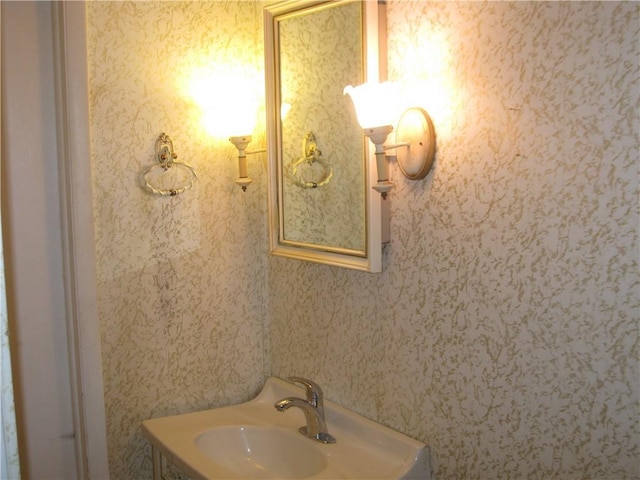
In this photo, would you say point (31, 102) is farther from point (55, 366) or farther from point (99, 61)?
point (55, 366)

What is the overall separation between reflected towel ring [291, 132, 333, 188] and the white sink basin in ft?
1.98

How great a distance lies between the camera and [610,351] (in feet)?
3.52

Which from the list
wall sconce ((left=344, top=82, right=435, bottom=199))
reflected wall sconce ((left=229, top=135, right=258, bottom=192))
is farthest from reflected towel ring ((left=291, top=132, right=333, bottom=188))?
wall sconce ((left=344, top=82, right=435, bottom=199))

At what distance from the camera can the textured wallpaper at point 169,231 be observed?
5.79 ft

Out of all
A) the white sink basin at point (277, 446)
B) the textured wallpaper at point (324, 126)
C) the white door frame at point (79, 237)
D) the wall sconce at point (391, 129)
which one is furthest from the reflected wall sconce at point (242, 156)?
the white sink basin at point (277, 446)

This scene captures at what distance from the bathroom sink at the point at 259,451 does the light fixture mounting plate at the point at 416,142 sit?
2.50ft

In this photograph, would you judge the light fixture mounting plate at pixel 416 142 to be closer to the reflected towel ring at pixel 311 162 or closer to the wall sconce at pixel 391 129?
the wall sconce at pixel 391 129

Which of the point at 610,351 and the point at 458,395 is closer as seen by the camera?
the point at 610,351

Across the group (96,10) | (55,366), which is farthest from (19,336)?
(96,10)

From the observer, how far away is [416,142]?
140 centimetres

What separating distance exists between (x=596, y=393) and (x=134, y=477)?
1318 millimetres

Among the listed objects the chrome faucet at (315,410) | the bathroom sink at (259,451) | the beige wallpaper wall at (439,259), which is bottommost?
the bathroom sink at (259,451)

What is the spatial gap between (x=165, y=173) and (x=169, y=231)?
0.17 meters

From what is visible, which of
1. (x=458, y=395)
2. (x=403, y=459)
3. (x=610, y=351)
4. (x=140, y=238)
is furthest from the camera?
(x=140, y=238)
